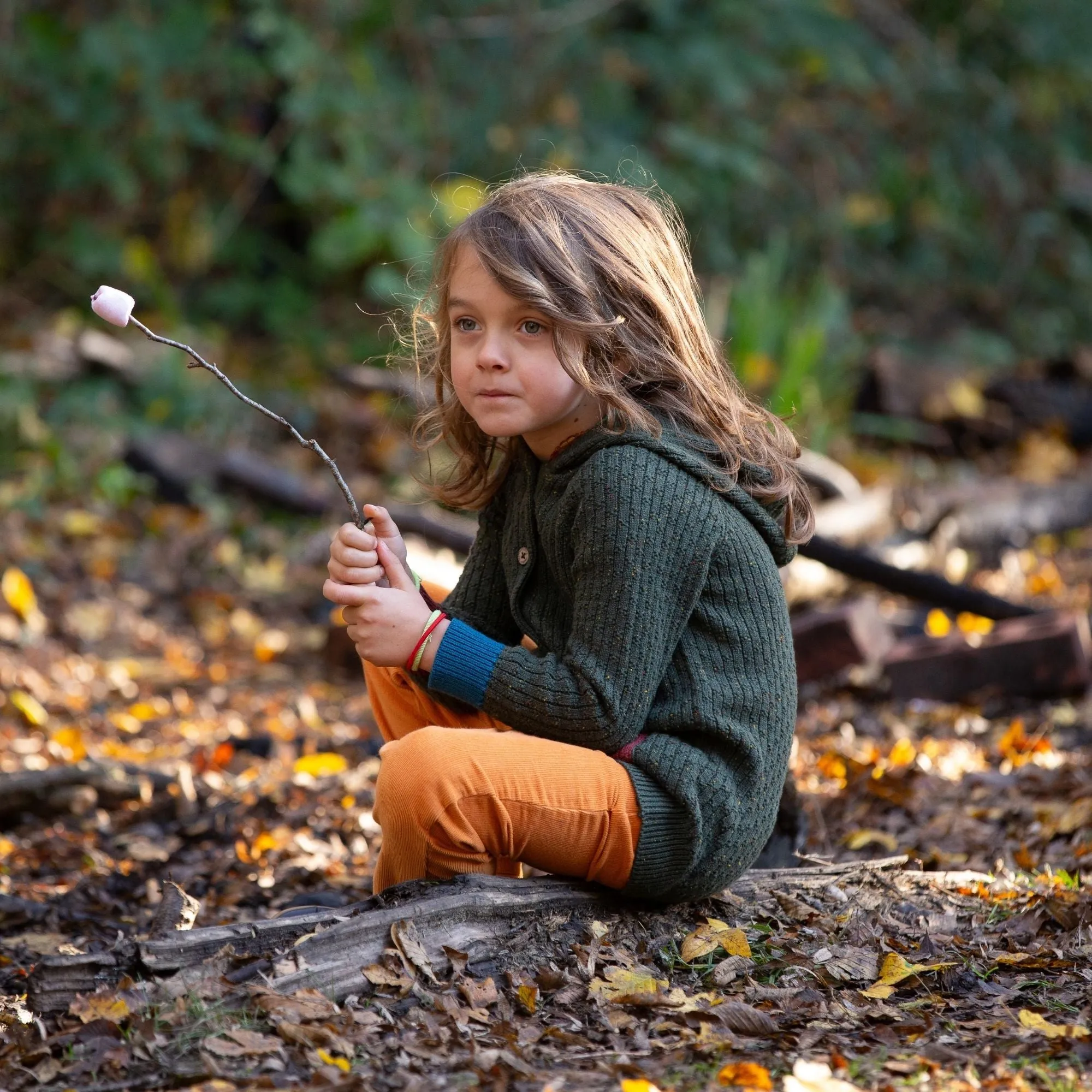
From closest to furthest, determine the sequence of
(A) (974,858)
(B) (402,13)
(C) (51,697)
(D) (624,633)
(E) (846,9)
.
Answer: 1. (D) (624,633)
2. (A) (974,858)
3. (C) (51,697)
4. (B) (402,13)
5. (E) (846,9)

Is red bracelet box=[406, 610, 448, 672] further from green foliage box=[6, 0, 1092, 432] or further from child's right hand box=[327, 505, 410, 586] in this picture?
green foliage box=[6, 0, 1092, 432]

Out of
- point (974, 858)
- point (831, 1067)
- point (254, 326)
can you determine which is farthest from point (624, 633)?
point (254, 326)

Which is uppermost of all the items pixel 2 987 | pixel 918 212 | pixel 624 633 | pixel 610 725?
pixel 918 212

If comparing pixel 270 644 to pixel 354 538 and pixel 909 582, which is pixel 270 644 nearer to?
pixel 909 582

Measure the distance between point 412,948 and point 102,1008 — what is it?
0.47m

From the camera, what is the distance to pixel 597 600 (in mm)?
2074

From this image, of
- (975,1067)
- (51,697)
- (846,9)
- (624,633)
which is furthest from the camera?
(846,9)

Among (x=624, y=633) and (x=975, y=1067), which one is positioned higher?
(x=624, y=633)

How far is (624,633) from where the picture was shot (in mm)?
2051

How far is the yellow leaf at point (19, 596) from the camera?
185 inches

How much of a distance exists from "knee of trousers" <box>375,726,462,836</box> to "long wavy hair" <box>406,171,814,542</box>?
606 millimetres

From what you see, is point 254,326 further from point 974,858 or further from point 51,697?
point 974,858

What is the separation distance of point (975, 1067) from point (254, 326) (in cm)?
760

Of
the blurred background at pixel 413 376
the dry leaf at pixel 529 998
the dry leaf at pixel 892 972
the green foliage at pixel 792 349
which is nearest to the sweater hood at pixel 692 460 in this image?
the blurred background at pixel 413 376
